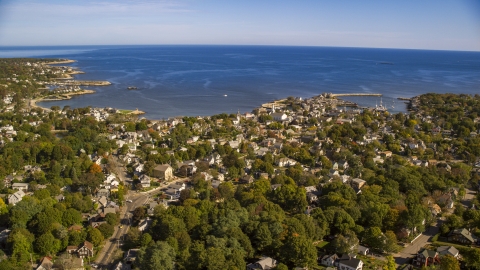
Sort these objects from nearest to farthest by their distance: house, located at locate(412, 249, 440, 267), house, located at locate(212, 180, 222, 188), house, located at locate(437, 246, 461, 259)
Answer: house, located at locate(412, 249, 440, 267), house, located at locate(437, 246, 461, 259), house, located at locate(212, 180, 222, 188)

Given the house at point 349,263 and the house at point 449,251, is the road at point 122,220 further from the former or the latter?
the house at point 449,251

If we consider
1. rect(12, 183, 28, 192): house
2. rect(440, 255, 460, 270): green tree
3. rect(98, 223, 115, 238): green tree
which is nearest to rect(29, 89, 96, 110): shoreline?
rect(12, 183, 28, 192): house

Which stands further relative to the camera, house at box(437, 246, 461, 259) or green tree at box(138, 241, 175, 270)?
house at box(437, 246, 461, 259)

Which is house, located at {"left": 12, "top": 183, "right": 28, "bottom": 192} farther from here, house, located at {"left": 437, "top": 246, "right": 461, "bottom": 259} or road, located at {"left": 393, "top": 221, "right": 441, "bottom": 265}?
house, located at {"left": 437, "top": 246, "right": 461, "bottom": 259}

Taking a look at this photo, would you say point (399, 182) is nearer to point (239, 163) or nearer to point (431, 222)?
point (431, 222)

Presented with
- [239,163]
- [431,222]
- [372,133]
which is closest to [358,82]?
[372,133]

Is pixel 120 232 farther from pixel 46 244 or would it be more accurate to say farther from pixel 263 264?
pixel 263 264

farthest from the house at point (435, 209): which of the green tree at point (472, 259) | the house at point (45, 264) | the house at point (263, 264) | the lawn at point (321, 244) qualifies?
the house at point (45, 264)
